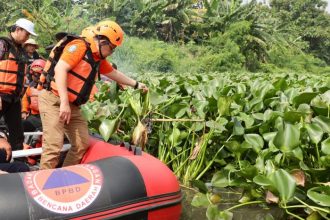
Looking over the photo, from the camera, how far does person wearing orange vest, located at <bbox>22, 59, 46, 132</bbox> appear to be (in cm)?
487

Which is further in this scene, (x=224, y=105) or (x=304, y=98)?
(x=224, y=105)

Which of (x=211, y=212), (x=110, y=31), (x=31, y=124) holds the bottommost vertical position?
(x=211, y=212)

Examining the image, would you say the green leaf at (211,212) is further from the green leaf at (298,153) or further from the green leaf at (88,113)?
the green leaf at (88,113)

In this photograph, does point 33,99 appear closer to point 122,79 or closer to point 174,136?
point 122,79

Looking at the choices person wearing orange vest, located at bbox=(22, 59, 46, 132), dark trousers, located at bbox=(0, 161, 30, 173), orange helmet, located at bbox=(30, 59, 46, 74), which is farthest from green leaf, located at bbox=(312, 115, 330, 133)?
orange helmet, located at bbox=(30, 59, 46, 74)

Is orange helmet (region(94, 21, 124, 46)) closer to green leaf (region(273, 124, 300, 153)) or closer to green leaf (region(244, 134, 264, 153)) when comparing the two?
green leaf (region(244, 134, 264, 153))

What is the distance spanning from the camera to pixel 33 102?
5062 millimetres

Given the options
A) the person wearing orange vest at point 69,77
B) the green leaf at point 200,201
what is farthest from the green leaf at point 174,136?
the green leaf at point 200,201

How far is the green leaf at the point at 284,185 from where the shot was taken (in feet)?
8.37

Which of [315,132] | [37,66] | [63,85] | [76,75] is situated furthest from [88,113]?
[315,132]

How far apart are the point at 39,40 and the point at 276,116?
16190mm

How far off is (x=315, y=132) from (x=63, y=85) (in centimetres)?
168

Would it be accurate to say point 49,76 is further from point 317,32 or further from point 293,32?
point 317,32

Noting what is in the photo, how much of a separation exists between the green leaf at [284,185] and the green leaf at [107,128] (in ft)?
4.60
